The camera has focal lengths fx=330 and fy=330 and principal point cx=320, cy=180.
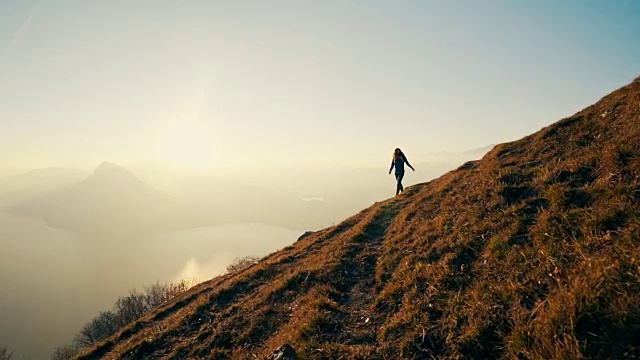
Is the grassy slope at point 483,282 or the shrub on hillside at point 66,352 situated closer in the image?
the grassy slope at point 483,282

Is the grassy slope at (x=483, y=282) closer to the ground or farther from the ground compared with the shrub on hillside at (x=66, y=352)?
farther from the ground

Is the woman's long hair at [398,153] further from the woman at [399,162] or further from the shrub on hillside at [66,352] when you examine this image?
the shrub on hillside at [66,352]

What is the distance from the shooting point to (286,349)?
8.15 meters

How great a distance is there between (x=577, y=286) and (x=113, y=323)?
8571 centimetres

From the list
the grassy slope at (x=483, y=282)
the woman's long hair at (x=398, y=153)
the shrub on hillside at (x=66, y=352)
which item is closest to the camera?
the grassy slope at (x=483, y=282)

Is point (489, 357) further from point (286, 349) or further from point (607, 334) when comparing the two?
point (286, 349)

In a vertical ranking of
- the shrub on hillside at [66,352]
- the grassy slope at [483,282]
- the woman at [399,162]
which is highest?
the woman at [399,162]

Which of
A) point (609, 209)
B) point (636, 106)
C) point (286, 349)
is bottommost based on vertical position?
point (286, 349)

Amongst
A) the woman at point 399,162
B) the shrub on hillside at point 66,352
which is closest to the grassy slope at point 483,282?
the woman at point 399,162

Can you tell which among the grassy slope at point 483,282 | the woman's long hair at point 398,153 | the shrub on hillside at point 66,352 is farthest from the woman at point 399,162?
the shrub on hillside at point 66,352

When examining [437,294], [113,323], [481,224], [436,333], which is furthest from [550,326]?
[113,323]

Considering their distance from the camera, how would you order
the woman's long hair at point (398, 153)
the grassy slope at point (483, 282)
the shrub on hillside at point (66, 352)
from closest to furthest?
1. the grassy slope at point (483, 282)
2. the woman's long hair at point (398, 153)
3. the shrub on hillside at point (66, 352)

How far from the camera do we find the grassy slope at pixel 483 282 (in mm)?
5293

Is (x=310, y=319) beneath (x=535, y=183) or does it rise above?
beneath
